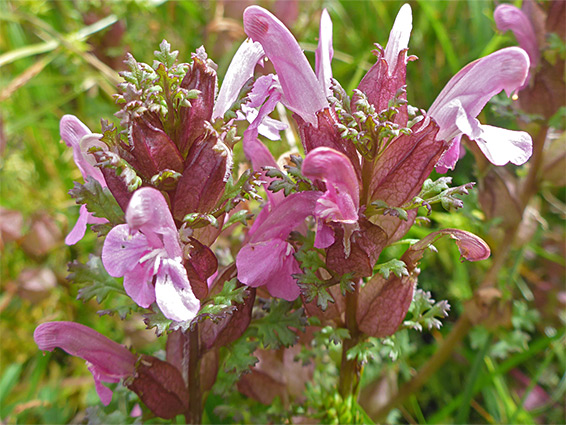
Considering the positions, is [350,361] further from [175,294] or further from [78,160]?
[78,160]

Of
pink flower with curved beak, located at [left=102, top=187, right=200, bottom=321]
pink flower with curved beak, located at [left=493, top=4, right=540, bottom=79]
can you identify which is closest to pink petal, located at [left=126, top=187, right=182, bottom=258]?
pink flower with curved beak, located at [left=102, top=187, right=200, bottom=321]

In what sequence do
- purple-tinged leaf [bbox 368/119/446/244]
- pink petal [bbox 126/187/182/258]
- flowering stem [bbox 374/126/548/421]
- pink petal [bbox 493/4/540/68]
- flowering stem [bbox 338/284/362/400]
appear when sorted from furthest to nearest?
flowering stem [bbox 374/126/548/421] < pink petal [bbox 493/4/540/68] < flowering stem [bbox 338/284/362/400] < purple-tinged leaf [bbox 368/119/446/244] < pink petal [bbox 126/187/182/258]

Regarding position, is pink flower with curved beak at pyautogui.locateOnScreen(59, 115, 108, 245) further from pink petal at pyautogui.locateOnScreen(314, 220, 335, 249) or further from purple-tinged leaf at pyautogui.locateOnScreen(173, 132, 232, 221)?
pink petal at pyautogui.locateOnScreen(314, 220, 335, 249)

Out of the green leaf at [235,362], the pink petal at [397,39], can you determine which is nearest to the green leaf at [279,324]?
the green leaf at [235,362]

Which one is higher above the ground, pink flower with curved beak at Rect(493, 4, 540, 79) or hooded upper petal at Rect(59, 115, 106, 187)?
hooded upper petal at Rect(59, 115, 106, 187)

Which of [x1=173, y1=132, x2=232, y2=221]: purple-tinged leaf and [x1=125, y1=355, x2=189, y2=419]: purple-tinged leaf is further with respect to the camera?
[x1=125, y1=355, x2=189, y2=419]: purple-tinged leaf

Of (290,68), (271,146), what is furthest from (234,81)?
(271,146)
